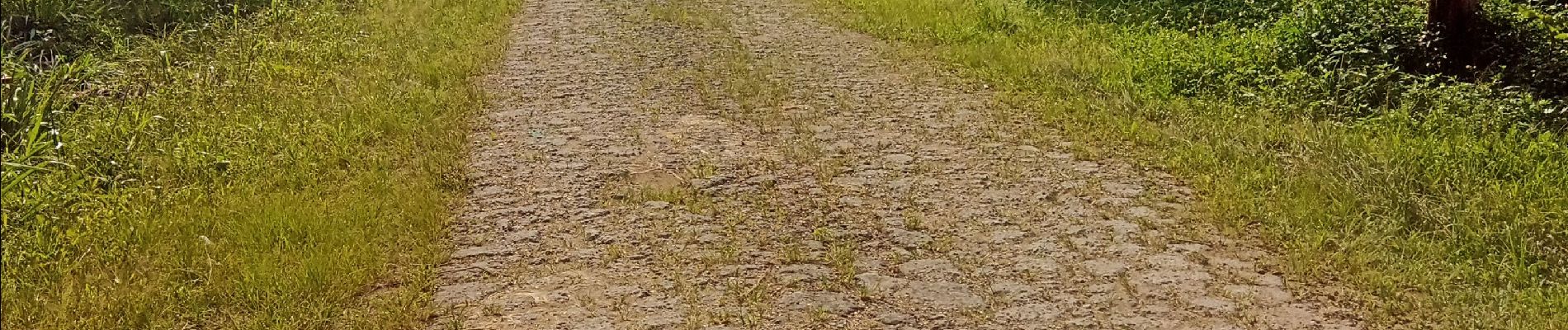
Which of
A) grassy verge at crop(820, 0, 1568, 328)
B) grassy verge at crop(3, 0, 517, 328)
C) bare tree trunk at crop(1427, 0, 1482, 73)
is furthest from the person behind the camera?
bare tree trunk at crop(1427, 0, 1482, 73)

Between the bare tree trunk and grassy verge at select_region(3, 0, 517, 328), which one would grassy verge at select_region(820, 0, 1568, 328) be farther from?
grassy verge at select_region(3, 0, 517, 328)

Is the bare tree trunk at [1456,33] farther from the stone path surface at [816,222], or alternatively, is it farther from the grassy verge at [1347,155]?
the stone path surface at [816,222]

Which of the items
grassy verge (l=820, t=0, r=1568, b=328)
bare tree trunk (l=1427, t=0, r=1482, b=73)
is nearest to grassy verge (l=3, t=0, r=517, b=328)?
grassy verge (l=820, t=0, r=1568, b=328)

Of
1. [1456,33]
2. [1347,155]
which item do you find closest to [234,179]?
[1347,155]

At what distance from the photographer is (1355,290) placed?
12.5ft

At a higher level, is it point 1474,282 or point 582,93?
point 1474,282

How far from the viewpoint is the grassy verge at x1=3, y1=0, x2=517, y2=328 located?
3.72 m

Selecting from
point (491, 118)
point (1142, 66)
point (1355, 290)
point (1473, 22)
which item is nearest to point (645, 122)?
point (491, 118)

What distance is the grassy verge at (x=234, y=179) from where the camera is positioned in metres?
3.72

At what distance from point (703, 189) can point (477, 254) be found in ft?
3.31

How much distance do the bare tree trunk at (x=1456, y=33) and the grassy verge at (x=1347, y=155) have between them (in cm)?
34

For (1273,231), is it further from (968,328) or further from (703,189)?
(703,189)

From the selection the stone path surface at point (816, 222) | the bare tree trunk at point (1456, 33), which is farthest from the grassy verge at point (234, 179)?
the bare tree trunk at point (1456, 33)

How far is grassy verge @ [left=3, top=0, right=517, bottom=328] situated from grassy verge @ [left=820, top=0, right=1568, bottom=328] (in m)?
2.77
